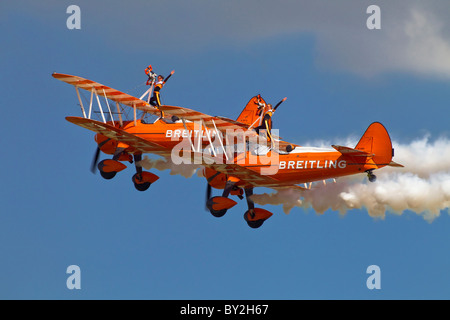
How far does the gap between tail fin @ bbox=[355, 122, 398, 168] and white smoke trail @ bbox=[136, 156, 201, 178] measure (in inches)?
391

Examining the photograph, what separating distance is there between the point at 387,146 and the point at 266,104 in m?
6.36

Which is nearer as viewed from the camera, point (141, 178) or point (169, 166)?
point (141, 178)

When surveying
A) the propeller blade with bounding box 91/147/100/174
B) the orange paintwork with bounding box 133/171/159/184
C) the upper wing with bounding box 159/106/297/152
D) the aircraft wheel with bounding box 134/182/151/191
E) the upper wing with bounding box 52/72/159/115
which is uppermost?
the upper wing with bounding box 52/72/159/115

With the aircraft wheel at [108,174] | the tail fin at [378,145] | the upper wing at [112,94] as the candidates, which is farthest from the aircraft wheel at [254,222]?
the upper wing at [112,94]

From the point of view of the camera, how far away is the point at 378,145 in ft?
134

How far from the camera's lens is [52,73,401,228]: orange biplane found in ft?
136

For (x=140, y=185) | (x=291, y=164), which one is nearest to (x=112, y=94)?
(x=140, y=185)

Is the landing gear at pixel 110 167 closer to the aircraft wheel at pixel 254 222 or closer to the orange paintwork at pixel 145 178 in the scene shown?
the orange paintwork at pixel 145 178

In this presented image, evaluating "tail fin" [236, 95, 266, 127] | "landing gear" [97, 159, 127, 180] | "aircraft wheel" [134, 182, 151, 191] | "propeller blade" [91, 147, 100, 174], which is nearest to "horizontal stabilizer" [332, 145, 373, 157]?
"tail fin" [236, 95, 266, 127]

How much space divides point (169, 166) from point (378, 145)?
1103cm

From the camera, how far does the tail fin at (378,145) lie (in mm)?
40750

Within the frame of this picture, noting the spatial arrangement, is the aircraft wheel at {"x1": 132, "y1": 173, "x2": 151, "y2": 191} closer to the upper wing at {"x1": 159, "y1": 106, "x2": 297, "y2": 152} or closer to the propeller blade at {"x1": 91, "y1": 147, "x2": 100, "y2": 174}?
the propeller blade at {"x1": 91, "y1": 147, "x2": 100, "y2": 174}

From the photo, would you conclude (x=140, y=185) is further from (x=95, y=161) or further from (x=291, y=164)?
(x=291, y=164)
